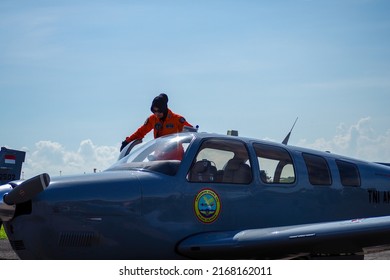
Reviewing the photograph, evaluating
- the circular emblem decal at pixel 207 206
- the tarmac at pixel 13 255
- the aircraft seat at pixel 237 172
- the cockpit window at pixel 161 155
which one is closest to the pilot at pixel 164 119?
the cockpit window at pixel 161 155

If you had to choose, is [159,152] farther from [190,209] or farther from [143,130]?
[143,130]

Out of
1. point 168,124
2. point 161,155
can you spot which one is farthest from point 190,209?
point 168,124

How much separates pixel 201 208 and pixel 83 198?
161cm

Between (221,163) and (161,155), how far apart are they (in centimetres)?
84

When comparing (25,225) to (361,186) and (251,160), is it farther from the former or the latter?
(361,186)

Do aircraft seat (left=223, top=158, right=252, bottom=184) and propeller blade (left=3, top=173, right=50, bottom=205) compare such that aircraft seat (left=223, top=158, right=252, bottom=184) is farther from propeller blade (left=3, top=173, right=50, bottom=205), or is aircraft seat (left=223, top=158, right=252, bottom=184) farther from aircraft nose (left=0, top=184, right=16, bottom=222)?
aircraft nose (left=0, top=184, right=16, bottom=222)

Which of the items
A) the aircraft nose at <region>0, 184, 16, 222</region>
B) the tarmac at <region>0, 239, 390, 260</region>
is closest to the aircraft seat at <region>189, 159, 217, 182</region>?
the aircraft nose at <region>0, 184, 16, 222</region>

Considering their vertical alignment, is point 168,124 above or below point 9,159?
below

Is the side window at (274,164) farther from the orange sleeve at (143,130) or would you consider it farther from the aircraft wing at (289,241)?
the orange sleeve at (143,130)

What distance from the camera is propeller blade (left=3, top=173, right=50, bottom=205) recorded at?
693 centimetres

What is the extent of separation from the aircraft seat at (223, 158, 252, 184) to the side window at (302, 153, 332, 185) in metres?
1.22

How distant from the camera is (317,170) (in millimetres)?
9438

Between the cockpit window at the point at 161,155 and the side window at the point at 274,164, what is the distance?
3.73 ft

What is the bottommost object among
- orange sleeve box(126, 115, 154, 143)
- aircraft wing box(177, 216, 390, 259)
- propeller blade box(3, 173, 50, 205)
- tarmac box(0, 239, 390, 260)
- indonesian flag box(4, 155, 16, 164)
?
tarmac box(0, 239, 390, 260)
